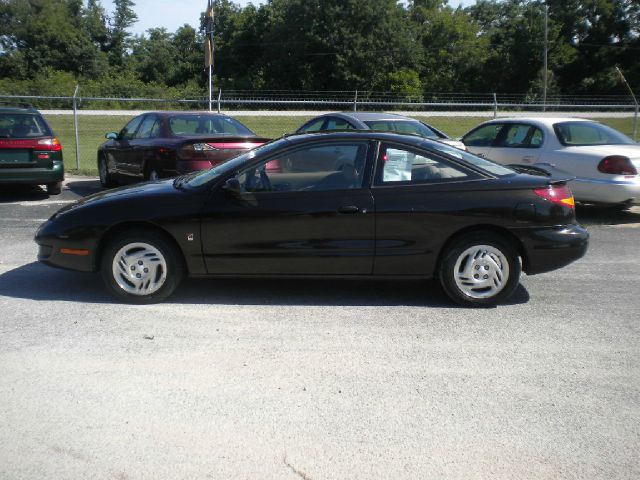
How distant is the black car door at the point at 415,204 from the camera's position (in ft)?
18.6

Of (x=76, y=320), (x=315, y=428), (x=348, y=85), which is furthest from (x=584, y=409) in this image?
(x=348, y=85)

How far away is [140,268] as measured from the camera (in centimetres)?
574

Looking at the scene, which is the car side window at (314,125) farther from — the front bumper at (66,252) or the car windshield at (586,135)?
the front bumper at (66,252)

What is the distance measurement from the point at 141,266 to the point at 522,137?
6906 mm

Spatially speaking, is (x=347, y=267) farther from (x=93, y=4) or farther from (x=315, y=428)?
(x=93, y=4)

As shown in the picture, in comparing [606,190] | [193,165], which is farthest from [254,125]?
[606,190]

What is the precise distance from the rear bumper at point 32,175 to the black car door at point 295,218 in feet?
21.5

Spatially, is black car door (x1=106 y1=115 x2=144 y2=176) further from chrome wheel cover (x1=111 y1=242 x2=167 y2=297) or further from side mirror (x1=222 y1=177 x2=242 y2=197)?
side mirror (x1=222 y1=177 x2=242 y2=197)

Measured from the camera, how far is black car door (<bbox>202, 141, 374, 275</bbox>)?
18.6 feet

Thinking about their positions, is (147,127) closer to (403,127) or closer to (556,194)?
(403,127)

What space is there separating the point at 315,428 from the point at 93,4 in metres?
75.0

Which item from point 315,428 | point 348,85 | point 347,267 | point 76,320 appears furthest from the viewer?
point 348,85

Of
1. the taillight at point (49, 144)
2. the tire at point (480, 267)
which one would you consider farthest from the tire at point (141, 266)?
the taillight at point (49, 144)

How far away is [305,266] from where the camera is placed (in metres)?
5.75
